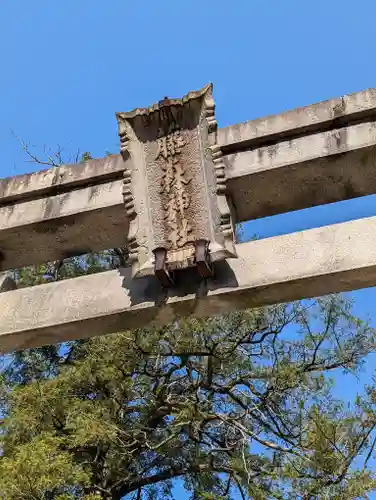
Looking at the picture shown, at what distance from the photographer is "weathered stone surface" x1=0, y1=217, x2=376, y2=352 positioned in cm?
365

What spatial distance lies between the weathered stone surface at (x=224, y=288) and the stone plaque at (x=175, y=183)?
6.7 inches

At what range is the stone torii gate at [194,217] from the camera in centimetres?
371

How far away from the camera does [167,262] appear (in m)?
3.69

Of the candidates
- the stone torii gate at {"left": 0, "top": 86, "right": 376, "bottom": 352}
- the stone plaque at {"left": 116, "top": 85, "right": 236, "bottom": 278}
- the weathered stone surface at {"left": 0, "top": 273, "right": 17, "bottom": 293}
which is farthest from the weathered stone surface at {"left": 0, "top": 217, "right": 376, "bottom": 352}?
the weathered stone surface at {"left": 0, "top": 273, "right": 17, "bottom": 293}

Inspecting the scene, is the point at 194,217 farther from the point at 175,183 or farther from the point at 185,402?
the point at 185,402

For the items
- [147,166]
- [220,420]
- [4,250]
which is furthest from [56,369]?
[147,166]

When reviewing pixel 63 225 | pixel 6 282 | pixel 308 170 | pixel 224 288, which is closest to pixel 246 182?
pixel 308 170

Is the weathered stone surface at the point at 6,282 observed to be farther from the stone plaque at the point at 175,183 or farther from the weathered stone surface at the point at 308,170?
the weathered stone surface at the point at 308,170

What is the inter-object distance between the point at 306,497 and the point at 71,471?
96.6 inches

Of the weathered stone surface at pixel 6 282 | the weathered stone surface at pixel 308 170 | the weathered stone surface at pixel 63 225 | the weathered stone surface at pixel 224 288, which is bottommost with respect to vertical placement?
the weathered stone surface at pixel 224 288

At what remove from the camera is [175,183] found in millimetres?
4031

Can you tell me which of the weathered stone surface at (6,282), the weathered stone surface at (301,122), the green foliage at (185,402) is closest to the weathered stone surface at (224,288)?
the weathered stone surface at (6,282)

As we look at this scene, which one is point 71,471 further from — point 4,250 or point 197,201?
point 197,201

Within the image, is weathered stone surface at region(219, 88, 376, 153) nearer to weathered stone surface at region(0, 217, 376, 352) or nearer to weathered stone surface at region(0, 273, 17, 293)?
weathered stone surface at region(0, 217, 376, 352)
